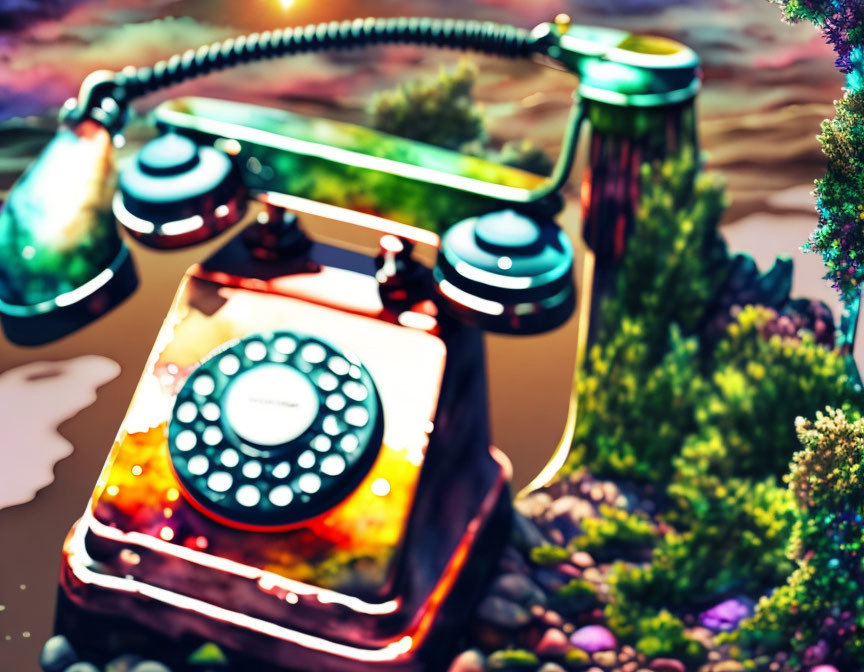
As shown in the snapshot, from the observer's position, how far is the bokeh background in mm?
1303

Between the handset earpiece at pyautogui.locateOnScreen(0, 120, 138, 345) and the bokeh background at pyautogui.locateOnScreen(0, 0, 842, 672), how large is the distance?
374 mm

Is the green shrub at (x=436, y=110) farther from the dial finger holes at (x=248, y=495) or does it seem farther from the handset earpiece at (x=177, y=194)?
the dial finger holes at (x=248, y=495)

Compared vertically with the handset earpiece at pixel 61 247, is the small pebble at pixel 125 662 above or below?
below

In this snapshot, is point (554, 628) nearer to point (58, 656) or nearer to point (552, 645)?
point (552, 645)

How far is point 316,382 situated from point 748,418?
56 cm

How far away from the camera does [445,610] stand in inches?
46.7

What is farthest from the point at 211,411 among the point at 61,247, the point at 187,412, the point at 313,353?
the point at 61,247

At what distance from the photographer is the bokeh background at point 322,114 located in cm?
130

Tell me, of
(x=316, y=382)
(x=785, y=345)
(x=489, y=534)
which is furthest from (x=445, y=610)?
(x=785, y=345)

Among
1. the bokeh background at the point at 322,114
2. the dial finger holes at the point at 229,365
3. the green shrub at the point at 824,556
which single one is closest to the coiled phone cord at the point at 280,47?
the bokeh background at the point at 322,114

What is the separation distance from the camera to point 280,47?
1.26m

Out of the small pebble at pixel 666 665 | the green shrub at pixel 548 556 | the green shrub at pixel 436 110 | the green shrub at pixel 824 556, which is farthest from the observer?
the green shrub at pixel 436 110

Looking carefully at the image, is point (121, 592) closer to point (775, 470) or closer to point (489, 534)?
point (489, 534)

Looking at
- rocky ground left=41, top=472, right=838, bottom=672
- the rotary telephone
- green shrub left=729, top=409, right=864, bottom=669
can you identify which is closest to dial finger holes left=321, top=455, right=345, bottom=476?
the rotary telephone
